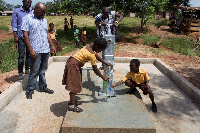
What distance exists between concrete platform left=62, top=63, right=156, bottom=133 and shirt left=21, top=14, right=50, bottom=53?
45.1 inches

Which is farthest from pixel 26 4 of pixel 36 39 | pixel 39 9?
pixel 36 39

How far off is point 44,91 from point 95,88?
3.54 feet

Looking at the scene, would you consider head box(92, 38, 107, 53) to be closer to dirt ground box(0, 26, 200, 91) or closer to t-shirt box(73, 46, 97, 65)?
t-shirt box(73, 46, 97, 65)

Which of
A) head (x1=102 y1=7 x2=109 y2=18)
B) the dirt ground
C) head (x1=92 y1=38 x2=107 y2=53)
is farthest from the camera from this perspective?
the dirt ground

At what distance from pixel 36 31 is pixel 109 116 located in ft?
6.45

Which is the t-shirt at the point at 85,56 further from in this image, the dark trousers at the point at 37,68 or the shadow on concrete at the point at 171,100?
the shadow on concrete at the point at 171,100

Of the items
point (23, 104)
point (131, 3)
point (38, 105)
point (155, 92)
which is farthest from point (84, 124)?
point (131, 3)

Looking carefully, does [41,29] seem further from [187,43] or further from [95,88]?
[187,43]

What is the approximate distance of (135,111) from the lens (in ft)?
9.22

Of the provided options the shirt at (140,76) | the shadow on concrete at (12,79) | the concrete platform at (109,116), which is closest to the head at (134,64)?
the shirt at (140,76)

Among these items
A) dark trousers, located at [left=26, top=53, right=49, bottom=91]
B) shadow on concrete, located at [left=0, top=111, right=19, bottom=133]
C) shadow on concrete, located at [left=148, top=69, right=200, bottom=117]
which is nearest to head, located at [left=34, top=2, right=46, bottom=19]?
dark trousers, located at [left=26, top=53, right=49, bottom=91]

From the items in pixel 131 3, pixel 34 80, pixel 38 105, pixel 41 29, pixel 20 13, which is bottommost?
pixel 38 105

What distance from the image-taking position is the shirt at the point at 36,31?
126 inches

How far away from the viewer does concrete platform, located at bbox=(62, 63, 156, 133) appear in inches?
94.7
